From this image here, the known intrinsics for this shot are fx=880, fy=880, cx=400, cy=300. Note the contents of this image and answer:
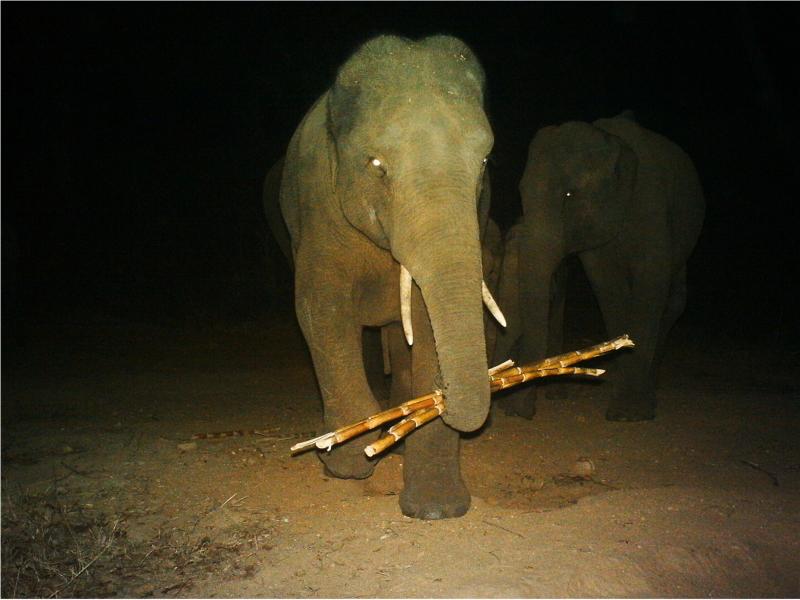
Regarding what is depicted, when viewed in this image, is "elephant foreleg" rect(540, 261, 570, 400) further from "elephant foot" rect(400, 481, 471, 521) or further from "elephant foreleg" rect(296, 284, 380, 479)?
"elephant foot" rect(400, 481, 471, 521)

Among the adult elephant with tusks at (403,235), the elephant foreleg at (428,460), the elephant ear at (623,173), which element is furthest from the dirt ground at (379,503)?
the elephant ear at (623,173)

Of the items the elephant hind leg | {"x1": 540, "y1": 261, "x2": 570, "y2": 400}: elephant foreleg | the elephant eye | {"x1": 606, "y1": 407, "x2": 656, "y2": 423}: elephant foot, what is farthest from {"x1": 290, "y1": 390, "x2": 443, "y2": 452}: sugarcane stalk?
the elephant hind leg

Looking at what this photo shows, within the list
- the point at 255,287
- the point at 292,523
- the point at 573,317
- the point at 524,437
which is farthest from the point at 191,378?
the point at 255,287

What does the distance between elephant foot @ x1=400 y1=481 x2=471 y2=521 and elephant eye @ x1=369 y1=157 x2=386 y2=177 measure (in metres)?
1.78

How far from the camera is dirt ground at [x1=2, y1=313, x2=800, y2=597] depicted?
4.10m

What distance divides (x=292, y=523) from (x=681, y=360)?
7343 millimetres

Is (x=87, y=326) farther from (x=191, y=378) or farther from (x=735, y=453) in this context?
(x=735, y=453)

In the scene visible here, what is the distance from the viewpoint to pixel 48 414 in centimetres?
793

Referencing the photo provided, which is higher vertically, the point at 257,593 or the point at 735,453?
the point at 257,593

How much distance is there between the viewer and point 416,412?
4.86 meters

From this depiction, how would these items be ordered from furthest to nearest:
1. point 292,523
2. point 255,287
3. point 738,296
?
1. point 255,287
2. point 738,296
3. point 292,523

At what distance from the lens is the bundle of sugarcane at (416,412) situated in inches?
174

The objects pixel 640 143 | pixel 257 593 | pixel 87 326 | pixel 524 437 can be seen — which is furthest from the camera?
pixel 87 326

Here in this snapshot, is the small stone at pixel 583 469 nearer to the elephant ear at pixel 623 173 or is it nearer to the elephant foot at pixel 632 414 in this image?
the elephant foot at pixel 632 414
